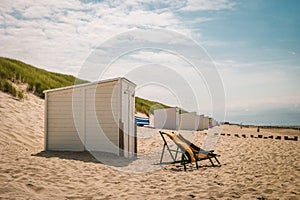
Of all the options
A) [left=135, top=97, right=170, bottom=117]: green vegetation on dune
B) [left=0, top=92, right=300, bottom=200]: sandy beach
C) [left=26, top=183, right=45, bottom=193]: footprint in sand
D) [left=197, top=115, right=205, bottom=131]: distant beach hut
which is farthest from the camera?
[left=135, top=97, right=170, bottom=117]: green vegetation on dune

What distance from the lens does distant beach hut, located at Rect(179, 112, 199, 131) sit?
25.4 meters

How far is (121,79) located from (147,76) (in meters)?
3.49

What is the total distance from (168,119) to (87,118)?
1513 centimetres

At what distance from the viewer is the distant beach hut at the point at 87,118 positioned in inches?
376

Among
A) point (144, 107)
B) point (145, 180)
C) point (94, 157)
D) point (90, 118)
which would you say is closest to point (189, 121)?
point (144, 107)

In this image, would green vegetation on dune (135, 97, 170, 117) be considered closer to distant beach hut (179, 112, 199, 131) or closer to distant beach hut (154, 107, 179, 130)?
distant beach hut (154, 107, 179, 130)

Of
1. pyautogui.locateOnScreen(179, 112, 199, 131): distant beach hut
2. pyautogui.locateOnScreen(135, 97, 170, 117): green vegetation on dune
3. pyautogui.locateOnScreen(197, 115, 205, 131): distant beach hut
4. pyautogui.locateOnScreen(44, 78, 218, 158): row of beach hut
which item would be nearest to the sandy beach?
pyautogui.locateOnScreen(44, 78, 218, 158): row of beach hut

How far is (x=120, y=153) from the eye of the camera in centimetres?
952

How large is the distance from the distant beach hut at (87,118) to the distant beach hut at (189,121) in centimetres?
1575

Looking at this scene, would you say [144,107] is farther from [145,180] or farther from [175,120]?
[145,180]

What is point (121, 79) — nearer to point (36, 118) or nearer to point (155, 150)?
point (155, 150)

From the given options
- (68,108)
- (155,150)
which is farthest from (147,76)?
(68,108)

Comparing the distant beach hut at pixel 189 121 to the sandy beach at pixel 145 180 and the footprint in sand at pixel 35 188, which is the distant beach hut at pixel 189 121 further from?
the footprint in sand at pixel 35 188

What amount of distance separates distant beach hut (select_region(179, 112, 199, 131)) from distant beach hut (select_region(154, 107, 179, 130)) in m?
1.15
